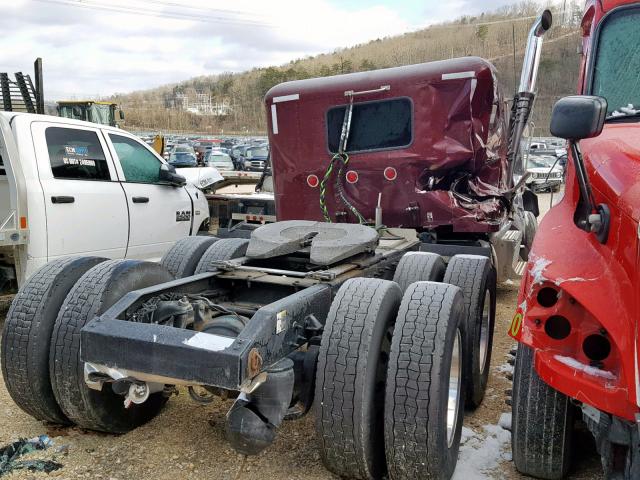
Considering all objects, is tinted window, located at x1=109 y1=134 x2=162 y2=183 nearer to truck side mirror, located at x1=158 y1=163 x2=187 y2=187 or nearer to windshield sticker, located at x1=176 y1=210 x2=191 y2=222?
truck side mirror, located at x1=158 y1=163 x2=187 y2=187

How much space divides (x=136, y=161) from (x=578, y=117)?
5340 millimetres

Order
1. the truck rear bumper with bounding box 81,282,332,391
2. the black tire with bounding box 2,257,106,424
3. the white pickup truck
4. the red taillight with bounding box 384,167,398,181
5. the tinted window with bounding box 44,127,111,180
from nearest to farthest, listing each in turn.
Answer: the truck rear bumper with bounding box 81,282,332,391
the black tire with bounding box 2,257,106,424
the white pickup truck
the tinted window with bounding box 44,127,111,180
the red taillight with bounding box 384,167,398,181

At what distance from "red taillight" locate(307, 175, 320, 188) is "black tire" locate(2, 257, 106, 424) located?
3715mm

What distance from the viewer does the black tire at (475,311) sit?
434 centimetres

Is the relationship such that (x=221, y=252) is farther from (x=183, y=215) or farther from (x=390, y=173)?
(x=183, y=215)

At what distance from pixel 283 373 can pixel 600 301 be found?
146 centimetres

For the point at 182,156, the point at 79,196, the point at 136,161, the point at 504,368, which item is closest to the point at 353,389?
the point at 504,368

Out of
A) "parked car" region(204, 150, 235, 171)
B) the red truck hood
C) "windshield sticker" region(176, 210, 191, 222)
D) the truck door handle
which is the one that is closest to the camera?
the red truck hood

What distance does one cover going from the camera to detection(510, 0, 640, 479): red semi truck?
2414 millimetres

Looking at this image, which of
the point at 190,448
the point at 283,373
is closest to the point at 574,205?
the point at 283,373

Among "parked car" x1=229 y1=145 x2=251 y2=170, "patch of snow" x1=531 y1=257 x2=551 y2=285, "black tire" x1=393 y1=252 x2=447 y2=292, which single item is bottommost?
"parked car" x1=229 y1=145 x2=251 y2=170

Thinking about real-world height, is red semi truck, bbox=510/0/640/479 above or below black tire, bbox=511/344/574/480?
above

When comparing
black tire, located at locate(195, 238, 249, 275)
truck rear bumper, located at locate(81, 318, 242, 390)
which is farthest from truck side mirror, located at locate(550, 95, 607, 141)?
black tire, located at locate(195, 238, 249, 275)

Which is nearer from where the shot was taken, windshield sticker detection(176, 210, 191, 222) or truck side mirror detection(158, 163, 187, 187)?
truck side mirror detection(158, 163, 187, 187)
